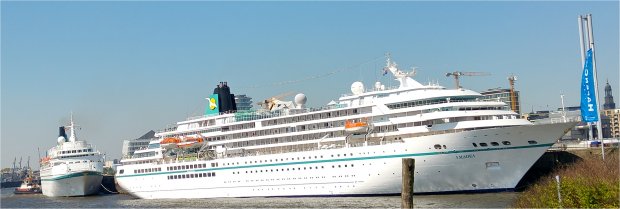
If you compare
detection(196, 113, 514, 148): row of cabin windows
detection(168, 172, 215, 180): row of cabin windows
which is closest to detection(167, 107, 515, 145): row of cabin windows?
detection(196, 113, 514, 148): row of cabin windows

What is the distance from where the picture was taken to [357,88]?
46531mm

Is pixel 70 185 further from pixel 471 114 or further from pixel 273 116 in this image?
pixel 471 114

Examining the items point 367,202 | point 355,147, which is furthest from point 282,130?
point 367,202

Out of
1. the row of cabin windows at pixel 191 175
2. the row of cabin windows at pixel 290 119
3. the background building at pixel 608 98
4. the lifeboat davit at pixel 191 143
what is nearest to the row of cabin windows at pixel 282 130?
the row of cabin windows at pixel 290 119

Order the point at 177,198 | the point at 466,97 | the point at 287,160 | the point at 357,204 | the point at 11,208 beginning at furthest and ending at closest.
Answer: the point at 11,208 → the point at 177,198 → the point at 287,160 → the point at 466,97 → the point at 357,204

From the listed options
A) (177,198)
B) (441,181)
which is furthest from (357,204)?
(177,198)

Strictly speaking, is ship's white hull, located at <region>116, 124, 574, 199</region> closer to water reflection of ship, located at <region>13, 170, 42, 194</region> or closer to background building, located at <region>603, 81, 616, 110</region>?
water reflection of ship, located at <region>13, 170, 42, 194</region>

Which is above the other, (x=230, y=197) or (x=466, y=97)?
(x=466, y=97)

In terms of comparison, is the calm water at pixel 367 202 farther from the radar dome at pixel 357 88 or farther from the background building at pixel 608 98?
the background building at pixel 608 98

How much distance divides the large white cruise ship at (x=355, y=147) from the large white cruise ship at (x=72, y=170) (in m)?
17.4

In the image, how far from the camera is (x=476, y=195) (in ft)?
126

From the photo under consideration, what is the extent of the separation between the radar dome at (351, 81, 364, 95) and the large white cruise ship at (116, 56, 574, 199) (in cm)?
7

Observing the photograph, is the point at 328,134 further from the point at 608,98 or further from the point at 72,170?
the point at 608,98

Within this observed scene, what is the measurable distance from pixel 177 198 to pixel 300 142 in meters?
12.1
